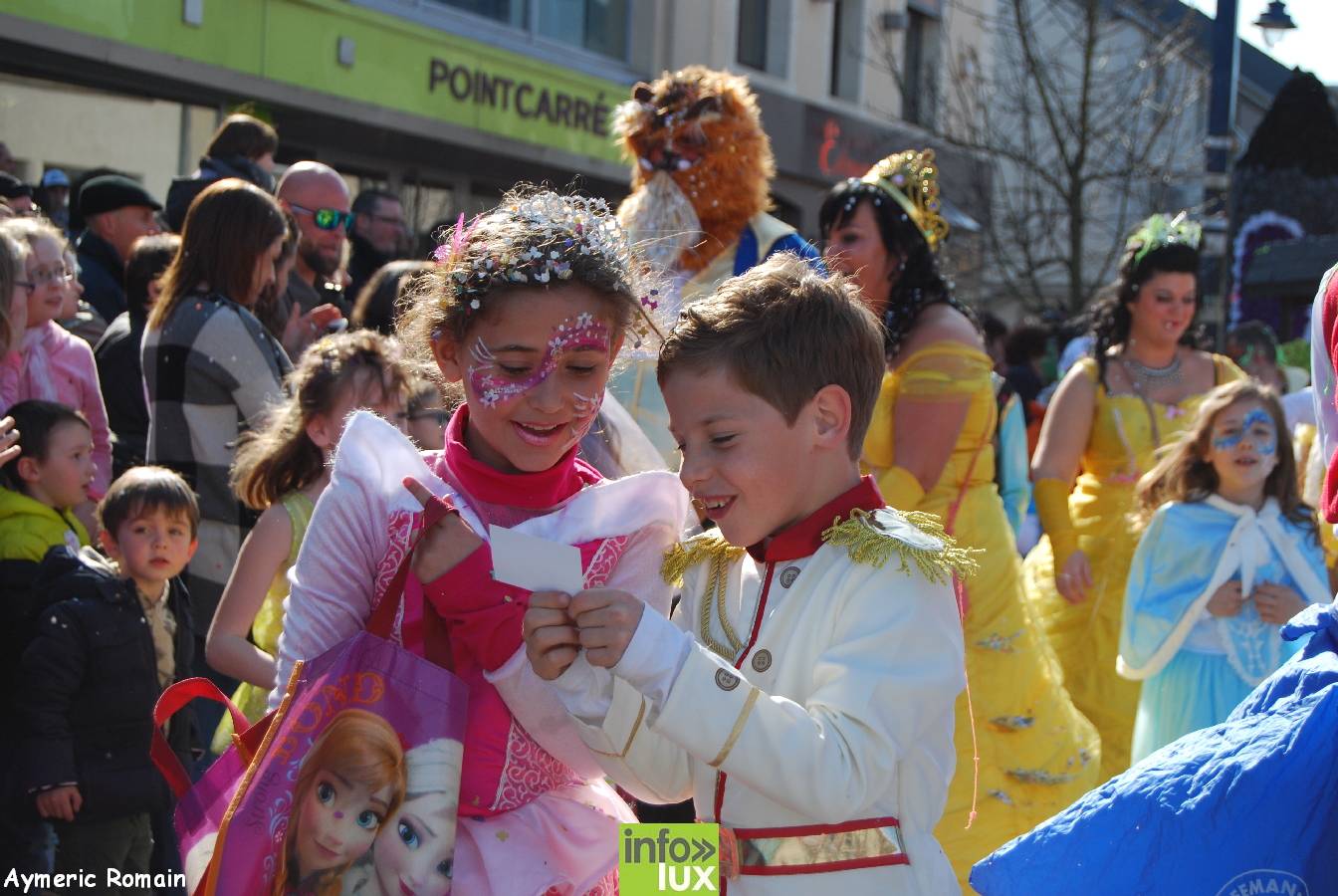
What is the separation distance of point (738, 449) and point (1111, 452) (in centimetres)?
346

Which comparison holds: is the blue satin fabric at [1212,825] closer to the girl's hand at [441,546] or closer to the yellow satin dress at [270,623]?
the girl's hand at [441,546]

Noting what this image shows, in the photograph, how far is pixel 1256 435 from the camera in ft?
14.2

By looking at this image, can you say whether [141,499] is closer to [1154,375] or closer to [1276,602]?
[1276,602]

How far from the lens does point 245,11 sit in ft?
29.9

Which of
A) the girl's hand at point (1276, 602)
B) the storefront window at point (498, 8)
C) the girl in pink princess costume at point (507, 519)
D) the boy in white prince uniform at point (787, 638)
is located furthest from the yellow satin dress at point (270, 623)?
the storefront window at point (498, 8)

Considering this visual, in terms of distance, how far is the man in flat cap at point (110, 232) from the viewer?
5.25 meters

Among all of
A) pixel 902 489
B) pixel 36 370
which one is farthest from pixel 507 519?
pixel 36 370

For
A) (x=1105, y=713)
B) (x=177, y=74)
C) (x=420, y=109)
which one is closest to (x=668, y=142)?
(x=1105, y=713)

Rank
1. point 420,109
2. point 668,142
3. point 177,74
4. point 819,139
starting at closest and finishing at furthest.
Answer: point 668,142 < point 177,74 < point 420,109 < point 819,139

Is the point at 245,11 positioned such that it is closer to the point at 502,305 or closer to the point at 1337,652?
the point at 502,305

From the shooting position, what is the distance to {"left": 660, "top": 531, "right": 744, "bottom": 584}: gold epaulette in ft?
6.74

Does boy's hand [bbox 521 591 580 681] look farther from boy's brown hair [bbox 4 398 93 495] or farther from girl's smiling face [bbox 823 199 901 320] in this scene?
boy's brown hair [bbox 4 398 93 495]

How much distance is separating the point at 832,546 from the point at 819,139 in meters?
15.2

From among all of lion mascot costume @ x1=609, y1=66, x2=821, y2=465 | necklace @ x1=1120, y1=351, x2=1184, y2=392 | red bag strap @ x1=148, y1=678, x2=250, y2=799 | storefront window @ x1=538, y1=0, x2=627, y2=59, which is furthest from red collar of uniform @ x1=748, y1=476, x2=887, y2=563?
storefront window @ x1=538, y1=0, x2=627, y2=59
